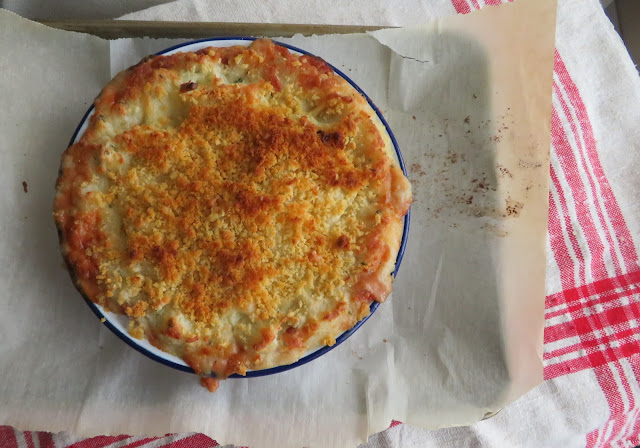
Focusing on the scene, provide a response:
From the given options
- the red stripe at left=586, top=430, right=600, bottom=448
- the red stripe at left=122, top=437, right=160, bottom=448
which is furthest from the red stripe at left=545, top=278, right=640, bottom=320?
the red stripe at left=122, top=437, right=160, bottom=448

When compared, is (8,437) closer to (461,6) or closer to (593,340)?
(593,340)

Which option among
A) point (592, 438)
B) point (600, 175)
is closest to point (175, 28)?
point (600, 175)

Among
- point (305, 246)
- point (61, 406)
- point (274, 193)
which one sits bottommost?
point (61, 406)

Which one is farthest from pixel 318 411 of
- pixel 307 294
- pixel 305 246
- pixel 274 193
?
pixel 274 193

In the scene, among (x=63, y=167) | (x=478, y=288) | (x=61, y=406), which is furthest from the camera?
(x=478, y=288)

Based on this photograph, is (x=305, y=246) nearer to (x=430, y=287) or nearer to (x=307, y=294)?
(x=307, y=294)

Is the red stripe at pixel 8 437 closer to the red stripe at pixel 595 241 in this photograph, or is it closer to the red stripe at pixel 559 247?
the red stripe at pixel 559 247

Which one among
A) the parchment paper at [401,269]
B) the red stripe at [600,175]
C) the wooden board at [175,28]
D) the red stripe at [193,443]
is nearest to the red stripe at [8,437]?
the parchment paper at [401,269]

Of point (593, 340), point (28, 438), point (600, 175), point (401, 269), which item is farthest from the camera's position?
point (600, 175)
